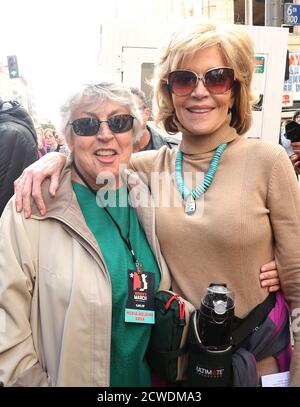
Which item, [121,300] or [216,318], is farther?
[121,300]

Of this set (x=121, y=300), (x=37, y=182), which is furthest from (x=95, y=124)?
(x=121, y=300)

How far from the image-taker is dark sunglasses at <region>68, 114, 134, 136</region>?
1688 mm

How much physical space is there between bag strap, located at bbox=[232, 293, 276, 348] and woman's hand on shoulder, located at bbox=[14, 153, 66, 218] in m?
0.93

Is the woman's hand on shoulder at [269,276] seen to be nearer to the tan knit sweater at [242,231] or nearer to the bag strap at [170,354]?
the tan knit sweater at [242,231]

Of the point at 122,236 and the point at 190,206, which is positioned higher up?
the point at 190,206

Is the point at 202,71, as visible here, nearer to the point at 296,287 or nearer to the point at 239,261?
the point at 239,261

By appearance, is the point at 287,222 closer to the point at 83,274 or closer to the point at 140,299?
the point at 140,299

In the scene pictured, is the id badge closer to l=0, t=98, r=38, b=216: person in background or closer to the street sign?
l=0, t=98, r=38, b=216: person in background

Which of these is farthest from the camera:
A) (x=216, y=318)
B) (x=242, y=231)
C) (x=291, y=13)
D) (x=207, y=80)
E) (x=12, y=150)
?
(x=291, y=13)

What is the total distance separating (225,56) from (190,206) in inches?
26.1

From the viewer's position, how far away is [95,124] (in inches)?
66.6

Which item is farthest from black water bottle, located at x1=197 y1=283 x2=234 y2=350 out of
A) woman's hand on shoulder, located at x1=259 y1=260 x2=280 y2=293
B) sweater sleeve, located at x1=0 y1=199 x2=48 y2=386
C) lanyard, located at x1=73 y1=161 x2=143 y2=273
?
sweater sleeve, located at x1=0 y1=199 x2=48 y2=386

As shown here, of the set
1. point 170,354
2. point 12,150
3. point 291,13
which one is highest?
point 291,13

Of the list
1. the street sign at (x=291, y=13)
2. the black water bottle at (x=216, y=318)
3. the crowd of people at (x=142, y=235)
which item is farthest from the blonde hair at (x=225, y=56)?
the street sign at (x=291, y=13)
